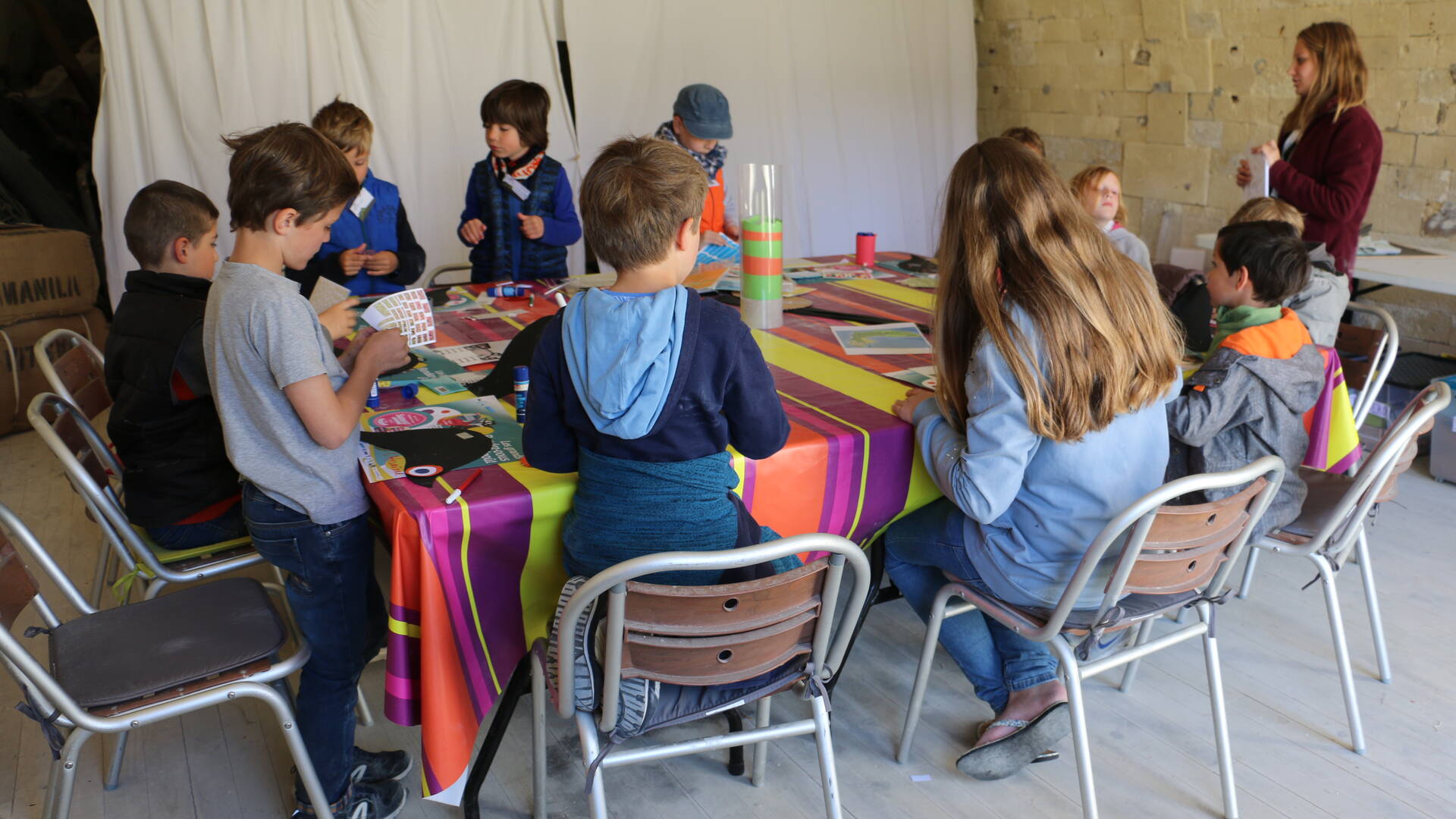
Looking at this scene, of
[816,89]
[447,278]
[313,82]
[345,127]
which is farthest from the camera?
[816,89]

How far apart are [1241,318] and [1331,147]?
1532 mm

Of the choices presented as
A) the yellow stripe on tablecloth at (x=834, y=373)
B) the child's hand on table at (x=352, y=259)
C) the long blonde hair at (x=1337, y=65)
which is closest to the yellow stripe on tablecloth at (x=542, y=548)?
the yellow stripe on tablecloth at (x=834, y=373)

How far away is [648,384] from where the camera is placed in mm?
1396

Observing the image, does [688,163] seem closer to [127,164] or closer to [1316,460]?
[1316,460]

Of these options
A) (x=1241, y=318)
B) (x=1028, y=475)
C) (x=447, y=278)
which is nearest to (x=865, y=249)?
(x=1241, y=318)

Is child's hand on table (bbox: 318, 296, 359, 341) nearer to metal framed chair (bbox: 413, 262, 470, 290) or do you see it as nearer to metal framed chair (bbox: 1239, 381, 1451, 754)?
metal framed chair (bbox: 413, 262, 470, 290)

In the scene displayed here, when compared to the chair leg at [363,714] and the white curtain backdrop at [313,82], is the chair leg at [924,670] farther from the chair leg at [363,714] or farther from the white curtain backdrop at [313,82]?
the white curtain backdrop at [313,82]

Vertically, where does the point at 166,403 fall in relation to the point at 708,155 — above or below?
below

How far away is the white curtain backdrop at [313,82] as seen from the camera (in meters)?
4.24

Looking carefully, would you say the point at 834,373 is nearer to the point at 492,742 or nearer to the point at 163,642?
the point at 492,742

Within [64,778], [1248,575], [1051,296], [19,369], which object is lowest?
[1248,575]

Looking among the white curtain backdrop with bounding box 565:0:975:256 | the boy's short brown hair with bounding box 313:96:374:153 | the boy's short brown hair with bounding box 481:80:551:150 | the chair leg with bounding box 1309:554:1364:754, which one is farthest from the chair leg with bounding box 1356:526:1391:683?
the white curtain backdrop with bounding box 565:0:975:256

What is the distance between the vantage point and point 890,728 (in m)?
2.12

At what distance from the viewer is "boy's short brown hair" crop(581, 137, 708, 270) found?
1.42 m
